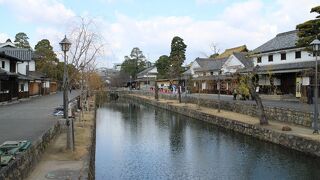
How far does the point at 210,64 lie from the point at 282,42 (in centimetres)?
2081

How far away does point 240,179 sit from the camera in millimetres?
14680

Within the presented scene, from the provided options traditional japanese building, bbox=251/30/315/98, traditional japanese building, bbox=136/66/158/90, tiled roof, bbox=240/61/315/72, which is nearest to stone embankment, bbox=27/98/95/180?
traditional japanese building, bbox=251/30/315/98

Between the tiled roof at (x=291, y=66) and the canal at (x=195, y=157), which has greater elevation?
the tiled roof at (x=291, y=66)

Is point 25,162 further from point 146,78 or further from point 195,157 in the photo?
point 146,78

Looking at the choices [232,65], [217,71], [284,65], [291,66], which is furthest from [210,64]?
[291,66]

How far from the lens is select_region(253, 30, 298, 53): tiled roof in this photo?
38.5m

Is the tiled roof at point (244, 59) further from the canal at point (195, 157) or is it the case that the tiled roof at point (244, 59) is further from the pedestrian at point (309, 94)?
the canal at point (195, 157)

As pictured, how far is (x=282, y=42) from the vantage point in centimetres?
4044

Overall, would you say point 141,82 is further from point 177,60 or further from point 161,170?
point 161,170

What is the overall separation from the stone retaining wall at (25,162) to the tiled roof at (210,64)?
45.4 m

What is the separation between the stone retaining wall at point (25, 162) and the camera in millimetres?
7973

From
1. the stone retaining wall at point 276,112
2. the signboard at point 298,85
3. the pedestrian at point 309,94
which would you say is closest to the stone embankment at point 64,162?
the stone retaining wall at point 276,112

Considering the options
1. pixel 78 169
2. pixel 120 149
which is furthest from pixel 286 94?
pixel 78 169

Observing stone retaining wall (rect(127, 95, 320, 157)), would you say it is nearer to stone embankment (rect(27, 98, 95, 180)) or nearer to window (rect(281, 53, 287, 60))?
stone embankment (rect(27, 98, 95, 180))
